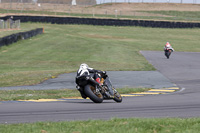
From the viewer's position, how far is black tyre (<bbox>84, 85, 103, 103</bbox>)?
38.5 feet

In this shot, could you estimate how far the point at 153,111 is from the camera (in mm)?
10492

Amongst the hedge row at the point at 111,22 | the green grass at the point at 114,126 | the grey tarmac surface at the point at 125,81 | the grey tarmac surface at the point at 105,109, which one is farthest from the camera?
the hedge row at the point at 111,22

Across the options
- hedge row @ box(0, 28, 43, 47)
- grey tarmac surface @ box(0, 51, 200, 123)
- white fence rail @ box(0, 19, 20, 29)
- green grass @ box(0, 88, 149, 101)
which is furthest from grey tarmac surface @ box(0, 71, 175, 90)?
white fence rail @ box(0, 19, 20, 29)

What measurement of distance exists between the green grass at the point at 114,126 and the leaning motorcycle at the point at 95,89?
3.00m

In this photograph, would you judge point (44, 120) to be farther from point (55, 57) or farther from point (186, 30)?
point (186, 30)

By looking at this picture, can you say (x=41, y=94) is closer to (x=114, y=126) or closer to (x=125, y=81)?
(x=125, y=81)

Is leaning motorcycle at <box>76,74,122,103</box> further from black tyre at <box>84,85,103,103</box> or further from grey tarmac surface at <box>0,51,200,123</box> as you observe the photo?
grey tarmac surface at <box>0,51,200,123</box>

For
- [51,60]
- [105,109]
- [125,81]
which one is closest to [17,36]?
[51,60]

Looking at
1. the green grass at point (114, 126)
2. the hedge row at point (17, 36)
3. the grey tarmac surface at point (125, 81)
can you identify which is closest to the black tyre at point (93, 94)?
the green grass at point (114, 126)

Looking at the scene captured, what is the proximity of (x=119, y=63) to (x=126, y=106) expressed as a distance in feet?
55.4

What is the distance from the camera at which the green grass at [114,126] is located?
780 centimetres

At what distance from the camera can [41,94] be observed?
48.5 feet

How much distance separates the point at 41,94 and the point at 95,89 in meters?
3.46

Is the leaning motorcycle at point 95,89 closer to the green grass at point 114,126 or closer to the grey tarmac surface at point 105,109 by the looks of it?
the grey tarmac surface at point 105,109
